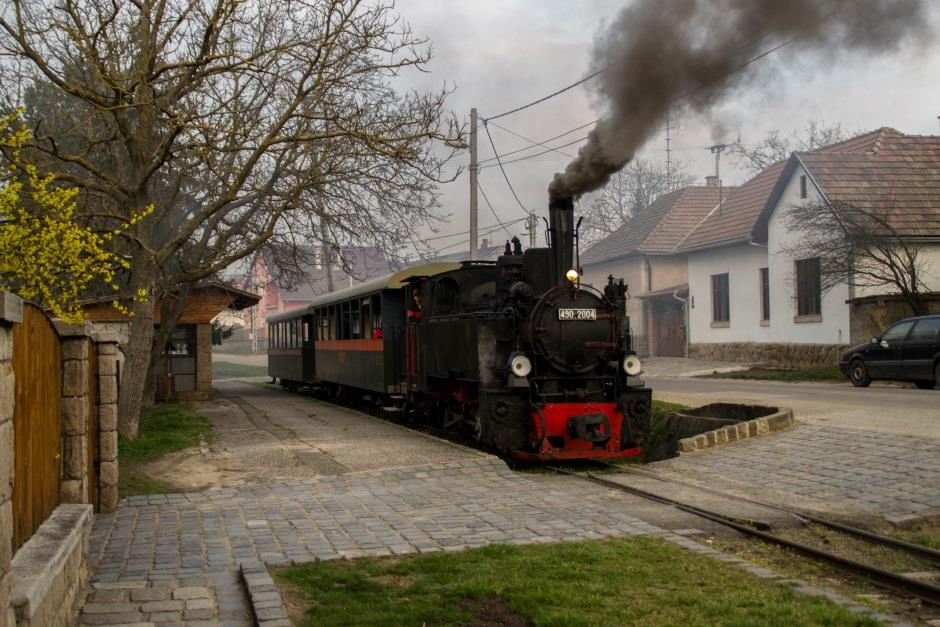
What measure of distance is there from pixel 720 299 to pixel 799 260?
5.54 m

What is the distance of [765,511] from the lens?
8.47 meters

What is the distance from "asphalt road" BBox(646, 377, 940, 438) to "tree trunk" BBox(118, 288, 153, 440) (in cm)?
922

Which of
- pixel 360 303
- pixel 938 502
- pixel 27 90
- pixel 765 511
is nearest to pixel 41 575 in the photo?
pixel 765 511

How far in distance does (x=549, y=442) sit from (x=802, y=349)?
1893 centimetres

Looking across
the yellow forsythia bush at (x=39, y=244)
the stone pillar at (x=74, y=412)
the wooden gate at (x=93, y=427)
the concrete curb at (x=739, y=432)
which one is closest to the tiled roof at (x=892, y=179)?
the concrete curb at (x=739, y=432)

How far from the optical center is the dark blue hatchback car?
61.5ft

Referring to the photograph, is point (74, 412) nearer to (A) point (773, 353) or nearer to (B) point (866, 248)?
(B) point (866, 248)

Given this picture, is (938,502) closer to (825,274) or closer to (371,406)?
(371,406)

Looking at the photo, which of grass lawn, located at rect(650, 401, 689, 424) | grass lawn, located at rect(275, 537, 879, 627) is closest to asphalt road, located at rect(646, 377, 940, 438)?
grass lawn, located at rect(650, 401, 689, 424)

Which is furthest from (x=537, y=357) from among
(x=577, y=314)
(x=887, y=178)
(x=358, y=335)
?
(x=887, y=178)

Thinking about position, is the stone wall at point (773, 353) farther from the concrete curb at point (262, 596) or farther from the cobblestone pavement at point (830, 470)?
the concrete curb at point (262, 596)

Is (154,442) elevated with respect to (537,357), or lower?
lower

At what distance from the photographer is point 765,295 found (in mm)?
30828

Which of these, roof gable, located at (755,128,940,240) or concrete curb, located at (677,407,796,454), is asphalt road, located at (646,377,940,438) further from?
roof gable, located at (755,128,940,240)
